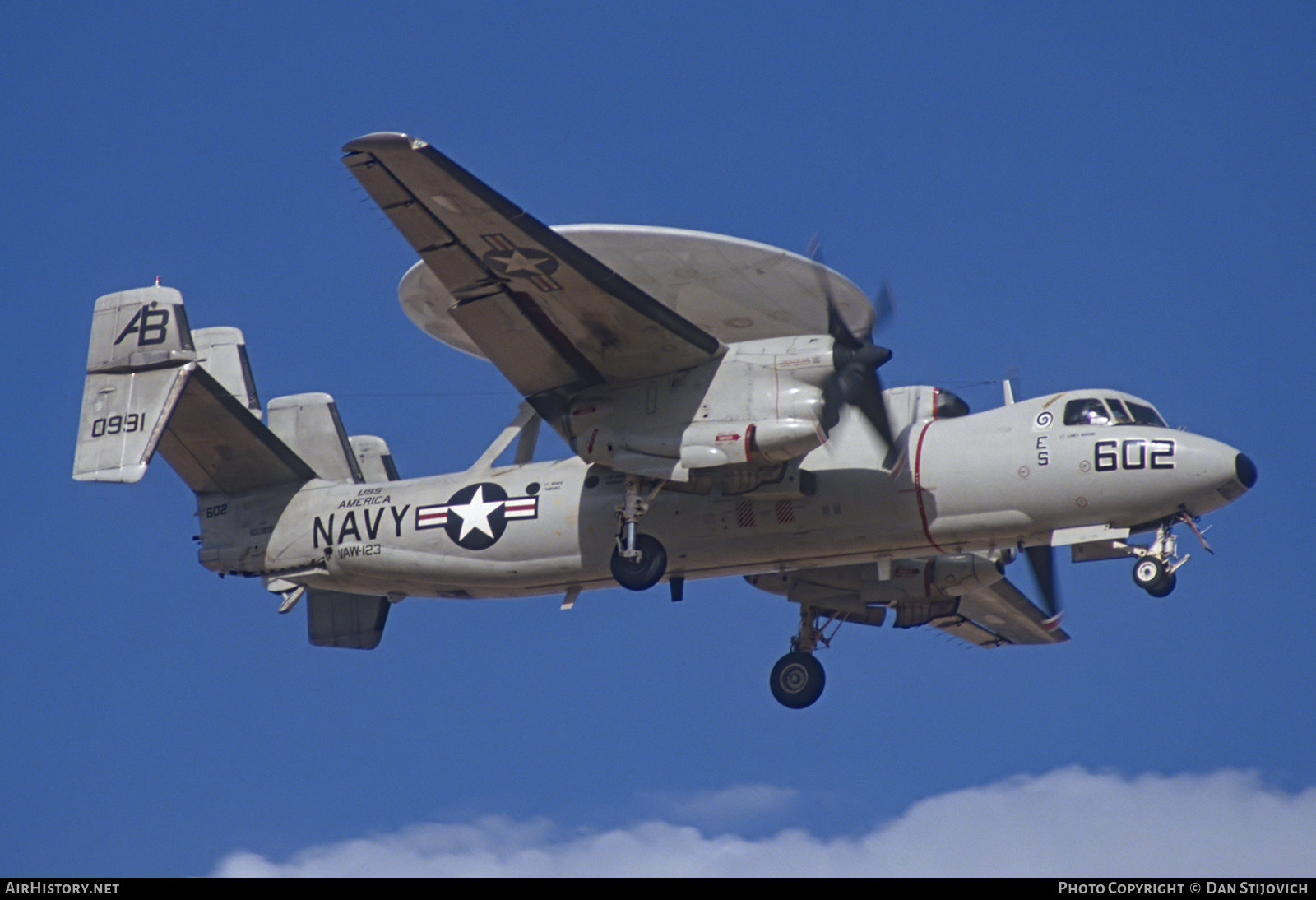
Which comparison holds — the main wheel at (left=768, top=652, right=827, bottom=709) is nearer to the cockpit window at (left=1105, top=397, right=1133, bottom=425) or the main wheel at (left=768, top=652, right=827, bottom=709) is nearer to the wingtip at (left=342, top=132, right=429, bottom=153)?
the cockpit window at (left=1105, top=397, right=1133, bottom=425)

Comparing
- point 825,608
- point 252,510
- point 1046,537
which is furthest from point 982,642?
point 252,510

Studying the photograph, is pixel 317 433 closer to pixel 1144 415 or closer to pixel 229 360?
pixel 229 360

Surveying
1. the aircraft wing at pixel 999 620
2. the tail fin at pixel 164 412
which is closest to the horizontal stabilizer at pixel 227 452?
the tail fin at pixel 164 412

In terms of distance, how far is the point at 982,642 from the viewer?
27.5 meters

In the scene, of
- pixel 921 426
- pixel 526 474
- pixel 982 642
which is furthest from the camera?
pixel 982 642

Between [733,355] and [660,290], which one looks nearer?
[733,355]

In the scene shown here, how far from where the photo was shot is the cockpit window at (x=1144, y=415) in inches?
806

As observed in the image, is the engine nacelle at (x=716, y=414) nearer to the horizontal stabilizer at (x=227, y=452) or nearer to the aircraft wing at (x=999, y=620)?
the horizontal stabilizer at (x=227, y=452)

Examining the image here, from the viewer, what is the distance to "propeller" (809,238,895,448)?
20.3 m

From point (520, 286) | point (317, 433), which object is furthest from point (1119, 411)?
point (317, 433)

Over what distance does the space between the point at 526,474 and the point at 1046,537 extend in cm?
724

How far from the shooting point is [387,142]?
18281mm

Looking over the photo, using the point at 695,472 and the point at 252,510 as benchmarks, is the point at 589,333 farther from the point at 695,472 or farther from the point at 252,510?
the point at 252,510

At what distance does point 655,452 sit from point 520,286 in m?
2.74
